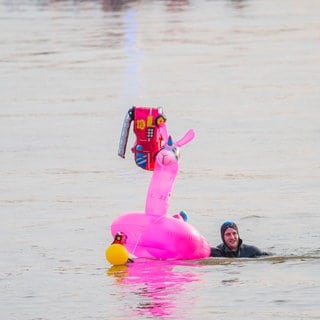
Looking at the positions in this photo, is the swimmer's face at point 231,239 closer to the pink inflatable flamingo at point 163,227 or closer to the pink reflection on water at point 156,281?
the pink inflatable flamingo at point 163,227

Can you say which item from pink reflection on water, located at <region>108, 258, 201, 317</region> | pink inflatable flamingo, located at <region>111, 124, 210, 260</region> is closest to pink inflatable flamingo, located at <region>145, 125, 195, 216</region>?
pink inflatable flamingo, located at <region>111, 124, 210, 260</region>

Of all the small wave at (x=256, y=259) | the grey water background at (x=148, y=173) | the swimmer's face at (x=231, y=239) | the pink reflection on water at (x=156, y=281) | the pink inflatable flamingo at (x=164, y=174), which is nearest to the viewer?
the pink reflection on water at (x=156, y=281)

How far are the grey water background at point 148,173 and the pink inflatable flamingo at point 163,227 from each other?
0.17m

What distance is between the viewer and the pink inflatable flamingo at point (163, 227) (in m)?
16.0

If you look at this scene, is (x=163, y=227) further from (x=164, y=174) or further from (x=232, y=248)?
(x=232, y=248)

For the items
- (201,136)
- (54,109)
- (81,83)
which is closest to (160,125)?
(201,136)

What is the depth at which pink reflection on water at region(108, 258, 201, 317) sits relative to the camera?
45.1ft

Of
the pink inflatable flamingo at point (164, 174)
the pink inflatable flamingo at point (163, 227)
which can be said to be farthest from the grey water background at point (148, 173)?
the pink inflatable flamingo at point (164, 174)

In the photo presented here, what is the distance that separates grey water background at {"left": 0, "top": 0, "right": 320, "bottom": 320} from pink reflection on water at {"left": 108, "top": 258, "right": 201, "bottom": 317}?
0.07 ft

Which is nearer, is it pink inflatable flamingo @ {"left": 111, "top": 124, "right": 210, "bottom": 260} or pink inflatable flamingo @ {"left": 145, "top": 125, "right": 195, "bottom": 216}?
pink inflatable flamingo @ {"left": 145, "top": 125, "right": 195, "bottom": 216}

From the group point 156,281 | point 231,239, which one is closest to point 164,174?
point 231,239

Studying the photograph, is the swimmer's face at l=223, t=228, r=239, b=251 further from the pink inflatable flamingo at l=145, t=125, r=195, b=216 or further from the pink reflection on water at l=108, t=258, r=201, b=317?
the pink inflatable flamingo at l=145, t=125, r=195, b=216

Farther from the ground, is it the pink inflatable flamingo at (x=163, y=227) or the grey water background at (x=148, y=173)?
the pink inflatable flamingo at (x=163, y=227)

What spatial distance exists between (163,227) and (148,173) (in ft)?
22.9
